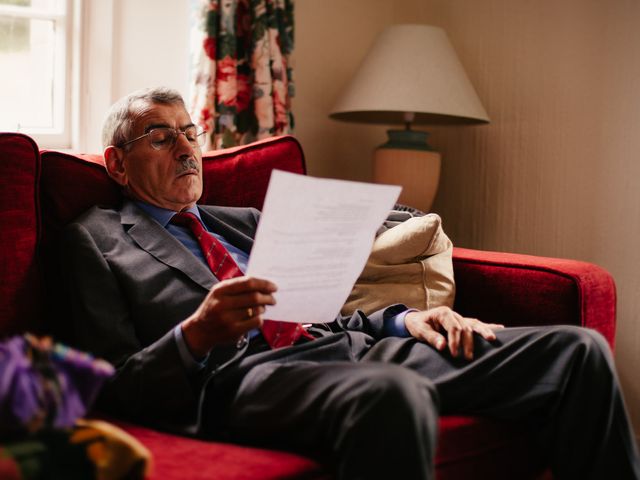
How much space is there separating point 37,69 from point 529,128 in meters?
1.65

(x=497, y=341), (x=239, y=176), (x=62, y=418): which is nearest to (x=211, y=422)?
(x=62, y=418)

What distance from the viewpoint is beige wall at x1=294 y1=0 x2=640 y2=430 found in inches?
98.0

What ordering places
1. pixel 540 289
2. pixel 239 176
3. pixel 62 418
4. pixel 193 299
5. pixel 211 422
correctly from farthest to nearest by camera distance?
pixel 239 176, pixel 540 289, pixel 193 299, pixel 211 422, pixel 62 418

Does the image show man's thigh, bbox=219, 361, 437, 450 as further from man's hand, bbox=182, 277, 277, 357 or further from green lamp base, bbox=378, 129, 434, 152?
green lamp base, bbox=378, 129, 434, 152

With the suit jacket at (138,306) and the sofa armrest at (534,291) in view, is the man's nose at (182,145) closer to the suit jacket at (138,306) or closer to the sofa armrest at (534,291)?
the suit jacket at (138,306)

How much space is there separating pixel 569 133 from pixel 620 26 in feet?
1.21

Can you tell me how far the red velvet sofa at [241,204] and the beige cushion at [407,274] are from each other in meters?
0.13

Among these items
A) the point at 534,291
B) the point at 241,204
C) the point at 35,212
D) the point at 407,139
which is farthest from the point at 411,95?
the point at 35,212

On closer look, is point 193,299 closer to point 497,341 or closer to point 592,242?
point 497,341

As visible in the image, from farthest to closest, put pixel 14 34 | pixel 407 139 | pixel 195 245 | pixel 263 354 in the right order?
pixel 407 139
pixel 14 34
pixel 195 245
pixel 263 354

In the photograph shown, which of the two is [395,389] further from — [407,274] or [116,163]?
[116,163]

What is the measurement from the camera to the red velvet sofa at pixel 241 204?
1.24m

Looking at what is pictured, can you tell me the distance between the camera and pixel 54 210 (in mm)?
1670

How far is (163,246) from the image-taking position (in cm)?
159
